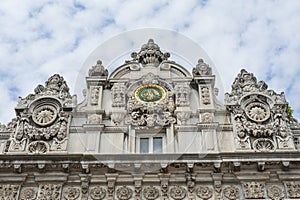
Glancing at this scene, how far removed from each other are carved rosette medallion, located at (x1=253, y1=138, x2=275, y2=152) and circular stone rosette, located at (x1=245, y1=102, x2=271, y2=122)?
3.03ft

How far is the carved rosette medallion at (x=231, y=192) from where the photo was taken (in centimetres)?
1434

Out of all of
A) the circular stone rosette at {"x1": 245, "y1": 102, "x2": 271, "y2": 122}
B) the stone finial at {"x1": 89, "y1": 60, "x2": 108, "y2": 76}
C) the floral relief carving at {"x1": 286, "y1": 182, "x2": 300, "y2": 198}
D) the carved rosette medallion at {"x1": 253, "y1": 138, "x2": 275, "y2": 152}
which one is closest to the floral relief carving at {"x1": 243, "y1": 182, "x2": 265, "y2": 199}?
the floral relief carving at {"x1": 286, "y1": 182, "x2": 300, "y2": 198}

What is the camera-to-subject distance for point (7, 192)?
47.4 ft

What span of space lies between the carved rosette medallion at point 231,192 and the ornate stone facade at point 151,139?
34 millimetres

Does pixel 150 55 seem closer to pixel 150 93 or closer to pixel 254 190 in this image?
pixel 150 93

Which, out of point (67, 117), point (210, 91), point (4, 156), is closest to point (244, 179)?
point (210, 91)

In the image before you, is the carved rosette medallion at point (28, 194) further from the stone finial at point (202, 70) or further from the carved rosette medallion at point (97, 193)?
the stone finial at point (202, 70)

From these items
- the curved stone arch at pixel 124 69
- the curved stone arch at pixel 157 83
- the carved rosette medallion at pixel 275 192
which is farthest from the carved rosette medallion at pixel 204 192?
the curved stone arch at pixel 124 69

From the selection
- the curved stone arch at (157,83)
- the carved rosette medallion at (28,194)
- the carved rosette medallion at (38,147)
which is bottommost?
the carved rosette medallion at (28,194)

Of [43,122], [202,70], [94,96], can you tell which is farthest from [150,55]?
[43,122]

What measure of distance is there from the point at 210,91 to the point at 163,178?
4899 mm

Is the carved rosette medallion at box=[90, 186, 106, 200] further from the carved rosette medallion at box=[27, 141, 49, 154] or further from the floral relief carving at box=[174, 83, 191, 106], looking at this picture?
the floral relief carving at box=[174, 83, 191, 106]

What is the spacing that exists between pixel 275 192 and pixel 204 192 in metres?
2.42

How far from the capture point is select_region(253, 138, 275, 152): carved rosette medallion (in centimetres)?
1565
